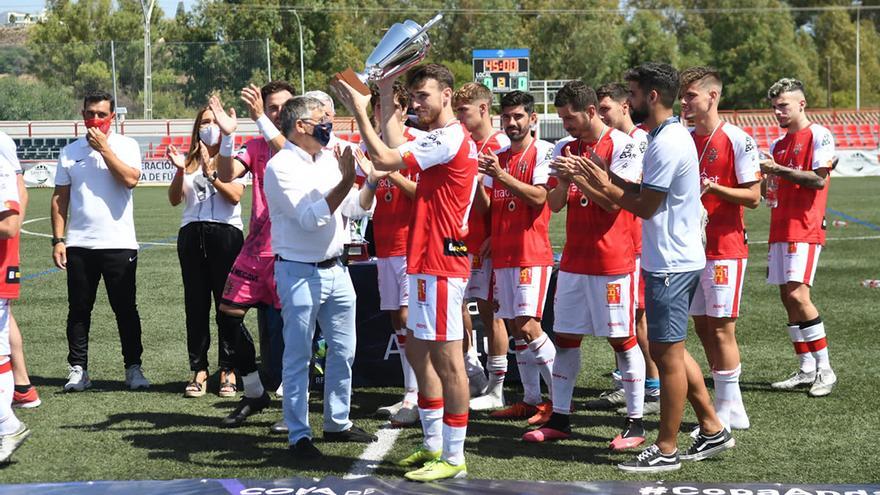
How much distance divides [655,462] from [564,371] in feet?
3.08

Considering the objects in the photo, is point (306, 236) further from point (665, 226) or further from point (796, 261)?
point (796, 261)

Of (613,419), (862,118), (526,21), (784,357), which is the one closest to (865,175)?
(862,118)

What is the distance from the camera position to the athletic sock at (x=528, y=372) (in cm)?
732

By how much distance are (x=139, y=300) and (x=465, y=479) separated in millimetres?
7599

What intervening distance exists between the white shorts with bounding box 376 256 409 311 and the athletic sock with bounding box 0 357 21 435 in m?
2.49

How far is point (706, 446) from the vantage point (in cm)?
621

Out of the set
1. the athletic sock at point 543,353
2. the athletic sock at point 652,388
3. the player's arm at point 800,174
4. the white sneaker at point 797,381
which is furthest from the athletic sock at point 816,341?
the athletic sock at point 543,353

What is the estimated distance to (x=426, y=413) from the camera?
5.98 metres

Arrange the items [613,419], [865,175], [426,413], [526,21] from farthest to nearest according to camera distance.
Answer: [526,21] → [865,175] → [613,419] → [426,413]

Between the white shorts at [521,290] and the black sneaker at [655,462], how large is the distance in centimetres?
139

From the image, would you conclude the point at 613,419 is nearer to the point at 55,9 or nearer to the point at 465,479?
the point at 465,479

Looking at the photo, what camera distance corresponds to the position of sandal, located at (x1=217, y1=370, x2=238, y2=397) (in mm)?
8102

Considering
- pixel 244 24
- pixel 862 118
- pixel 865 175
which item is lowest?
pixel 865 175

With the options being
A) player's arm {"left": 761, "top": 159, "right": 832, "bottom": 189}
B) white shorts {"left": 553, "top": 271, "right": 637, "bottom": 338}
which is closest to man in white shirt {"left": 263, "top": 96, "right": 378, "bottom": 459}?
white shorts {"left": 553, "top": 271, "right": 637, "bottom": 338}
